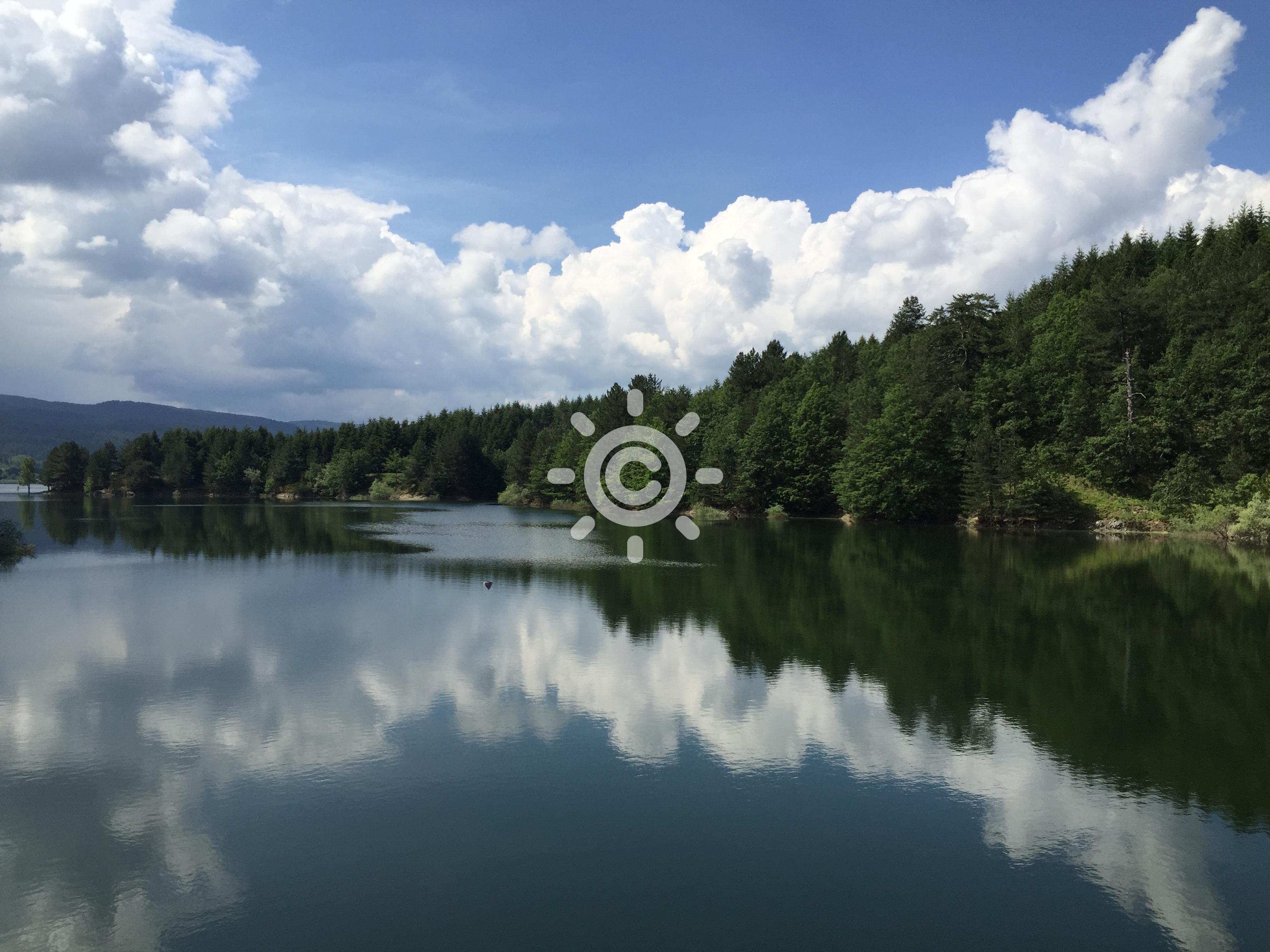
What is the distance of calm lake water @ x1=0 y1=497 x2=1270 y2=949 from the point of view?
7.27 metres

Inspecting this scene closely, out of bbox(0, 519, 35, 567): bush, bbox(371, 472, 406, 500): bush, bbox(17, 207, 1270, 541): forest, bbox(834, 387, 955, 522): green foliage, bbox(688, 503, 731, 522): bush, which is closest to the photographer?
bbox(0, 519, 35, 567): bush

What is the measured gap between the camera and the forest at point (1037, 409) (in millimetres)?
47562

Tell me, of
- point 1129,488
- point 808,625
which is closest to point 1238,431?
point 1129,488

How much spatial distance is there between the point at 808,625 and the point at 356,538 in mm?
32181

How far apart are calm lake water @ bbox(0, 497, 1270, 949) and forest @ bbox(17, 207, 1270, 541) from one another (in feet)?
90.7

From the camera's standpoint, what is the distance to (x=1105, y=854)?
8.33m

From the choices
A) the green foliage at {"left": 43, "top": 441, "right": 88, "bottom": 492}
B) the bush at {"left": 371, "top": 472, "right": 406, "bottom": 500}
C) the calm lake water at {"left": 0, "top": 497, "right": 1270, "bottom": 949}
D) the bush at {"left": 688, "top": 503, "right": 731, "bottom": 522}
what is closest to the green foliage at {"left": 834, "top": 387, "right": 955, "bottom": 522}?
the bush at {"left": 688, "top": 503, "right": 731, "bottom": 522}

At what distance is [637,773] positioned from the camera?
34.9ft

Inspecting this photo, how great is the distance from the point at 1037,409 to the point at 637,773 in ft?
180

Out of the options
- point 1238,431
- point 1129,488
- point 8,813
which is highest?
point 1238,431

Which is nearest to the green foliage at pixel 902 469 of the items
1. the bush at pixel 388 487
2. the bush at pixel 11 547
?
the bush at pixel 11 547

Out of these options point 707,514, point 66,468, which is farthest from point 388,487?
point 707,514

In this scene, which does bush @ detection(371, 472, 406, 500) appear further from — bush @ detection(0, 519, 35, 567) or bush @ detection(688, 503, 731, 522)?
bush @ detection(0, 519, 35, 567)

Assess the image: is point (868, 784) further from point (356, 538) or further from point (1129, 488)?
point (1129, 488)
